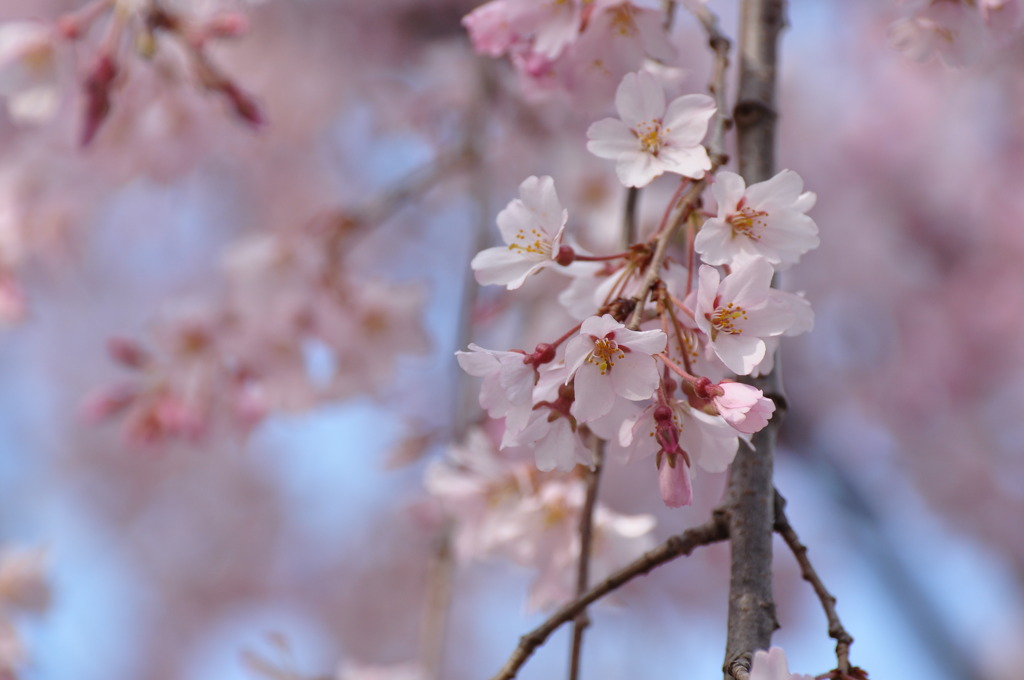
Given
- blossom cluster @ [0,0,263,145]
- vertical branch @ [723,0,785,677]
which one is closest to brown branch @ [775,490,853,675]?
vertical branch @ [723,0,785,677]

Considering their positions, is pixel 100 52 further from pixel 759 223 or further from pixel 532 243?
pixel 759 223

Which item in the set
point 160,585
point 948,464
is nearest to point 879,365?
point 948,464

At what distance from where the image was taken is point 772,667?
62 centimetres

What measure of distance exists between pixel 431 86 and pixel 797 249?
213 cm

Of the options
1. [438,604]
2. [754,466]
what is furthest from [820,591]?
[438,604]

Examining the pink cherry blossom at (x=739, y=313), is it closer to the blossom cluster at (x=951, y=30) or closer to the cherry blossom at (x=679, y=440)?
the cherry blossom at (x=679, y=440)

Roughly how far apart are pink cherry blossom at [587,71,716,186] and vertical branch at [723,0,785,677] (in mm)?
101

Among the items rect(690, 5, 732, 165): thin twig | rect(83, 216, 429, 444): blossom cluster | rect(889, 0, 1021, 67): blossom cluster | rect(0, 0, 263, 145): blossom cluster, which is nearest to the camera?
rect(690, 5, 732, 165): thin twig

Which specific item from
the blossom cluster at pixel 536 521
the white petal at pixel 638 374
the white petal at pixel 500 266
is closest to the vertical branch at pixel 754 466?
the white petal at pixel 638 374

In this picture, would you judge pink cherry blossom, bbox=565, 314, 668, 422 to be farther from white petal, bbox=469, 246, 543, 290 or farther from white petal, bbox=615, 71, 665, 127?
white petal, bbox=615, 71, 665, 127

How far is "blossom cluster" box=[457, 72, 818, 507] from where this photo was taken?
0.69m

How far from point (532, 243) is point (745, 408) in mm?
240

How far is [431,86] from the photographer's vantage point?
274cm

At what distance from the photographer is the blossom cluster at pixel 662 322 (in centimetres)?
69
